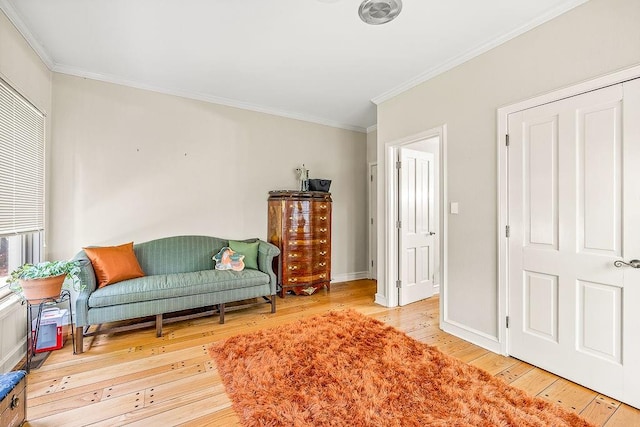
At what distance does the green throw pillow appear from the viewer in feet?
11.5

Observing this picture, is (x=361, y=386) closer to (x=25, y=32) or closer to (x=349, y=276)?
(x=349, y=276)

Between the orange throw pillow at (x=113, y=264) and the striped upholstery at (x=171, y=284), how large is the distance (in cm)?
8

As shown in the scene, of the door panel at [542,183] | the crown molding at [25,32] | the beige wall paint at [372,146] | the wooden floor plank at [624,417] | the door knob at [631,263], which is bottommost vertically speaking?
the wooden floor plank at [624,417]

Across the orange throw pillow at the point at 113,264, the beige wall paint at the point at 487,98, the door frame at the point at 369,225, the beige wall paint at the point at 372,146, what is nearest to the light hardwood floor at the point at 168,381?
the beige wall paint at the point at 487,98

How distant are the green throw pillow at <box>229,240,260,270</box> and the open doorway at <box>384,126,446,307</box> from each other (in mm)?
1627

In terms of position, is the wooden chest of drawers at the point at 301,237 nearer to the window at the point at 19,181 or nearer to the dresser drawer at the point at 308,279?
the dresser drawer at the point at 308,279

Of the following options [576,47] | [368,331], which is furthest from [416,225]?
[576,47]

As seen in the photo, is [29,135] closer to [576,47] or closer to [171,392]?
[171,392]

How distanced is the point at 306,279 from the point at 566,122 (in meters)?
3.17

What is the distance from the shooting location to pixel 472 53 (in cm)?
256

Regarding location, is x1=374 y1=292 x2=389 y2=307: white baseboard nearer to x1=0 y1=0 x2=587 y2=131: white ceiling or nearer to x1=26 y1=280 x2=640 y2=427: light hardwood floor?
x1=26 y1=280 x2=640 y2=427: light hardwood floor

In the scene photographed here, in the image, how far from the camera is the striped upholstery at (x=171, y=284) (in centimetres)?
248

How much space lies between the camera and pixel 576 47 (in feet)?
6.41

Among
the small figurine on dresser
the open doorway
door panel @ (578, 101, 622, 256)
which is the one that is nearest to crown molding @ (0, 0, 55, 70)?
the small figurine on dresser
